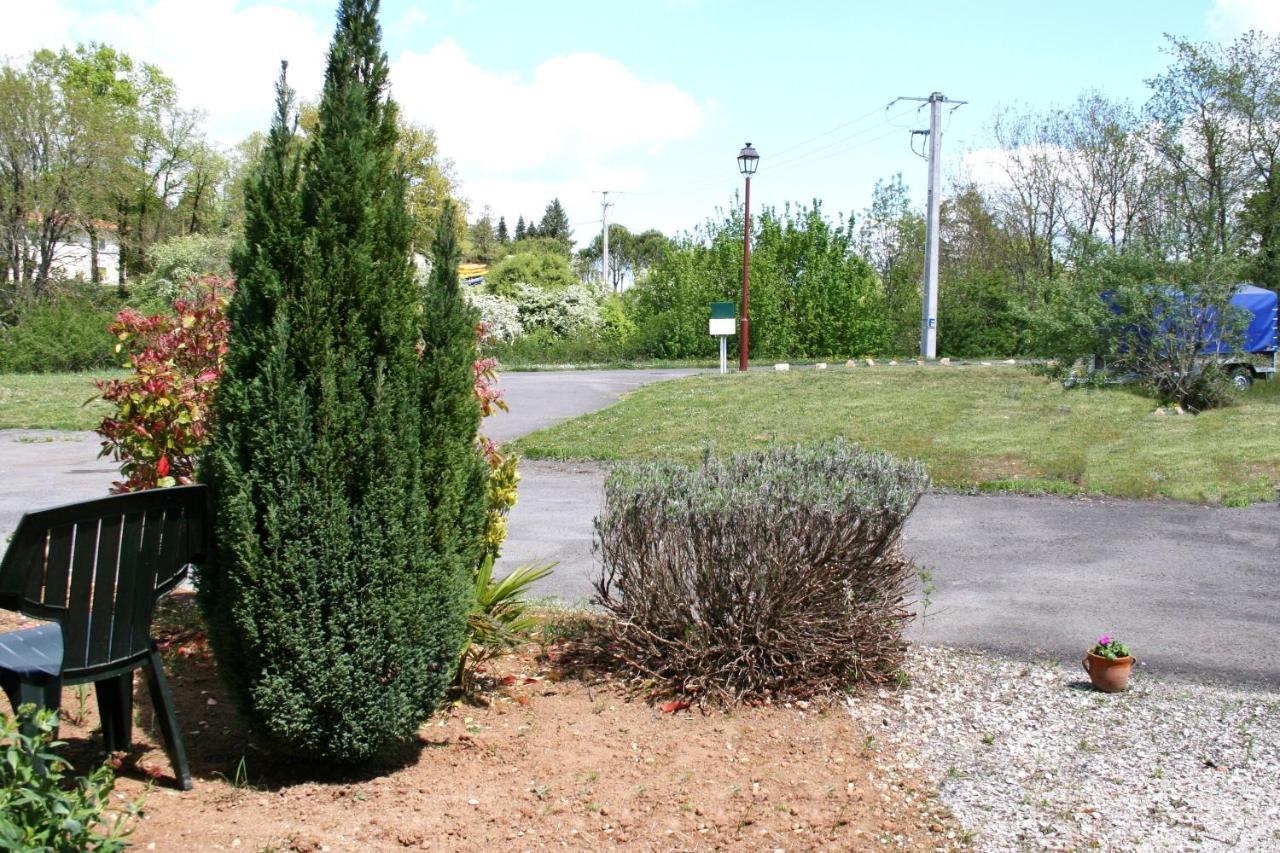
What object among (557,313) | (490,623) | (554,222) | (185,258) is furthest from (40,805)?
(554,222)

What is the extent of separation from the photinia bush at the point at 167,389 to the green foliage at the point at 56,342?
23.2m

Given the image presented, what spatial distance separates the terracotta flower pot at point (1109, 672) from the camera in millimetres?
4422

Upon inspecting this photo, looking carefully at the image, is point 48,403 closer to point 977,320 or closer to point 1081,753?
point 1081,753

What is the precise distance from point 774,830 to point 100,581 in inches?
84.9

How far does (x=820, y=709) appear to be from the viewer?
411cm

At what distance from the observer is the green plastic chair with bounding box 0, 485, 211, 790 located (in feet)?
9.45

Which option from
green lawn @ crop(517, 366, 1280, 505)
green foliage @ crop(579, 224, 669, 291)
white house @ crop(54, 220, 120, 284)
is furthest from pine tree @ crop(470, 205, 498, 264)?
green lawn @ crop(517, 366, 1280, 505)

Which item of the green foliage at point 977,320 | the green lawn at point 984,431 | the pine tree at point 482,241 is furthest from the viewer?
the pine tree at point 482,241

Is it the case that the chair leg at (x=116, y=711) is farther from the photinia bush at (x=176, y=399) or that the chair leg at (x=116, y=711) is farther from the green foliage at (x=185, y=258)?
the green foliage at (x=185, y=258)

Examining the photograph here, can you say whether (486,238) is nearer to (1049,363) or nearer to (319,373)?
(1049,363)

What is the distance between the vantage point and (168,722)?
10.4 feet

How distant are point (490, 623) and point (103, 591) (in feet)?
4.82

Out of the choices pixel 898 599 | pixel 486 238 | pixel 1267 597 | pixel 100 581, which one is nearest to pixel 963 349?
pixel 1267 597

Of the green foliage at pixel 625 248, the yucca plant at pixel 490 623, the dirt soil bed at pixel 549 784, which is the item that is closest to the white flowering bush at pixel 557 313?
the yucca plant at pixel 490 623
